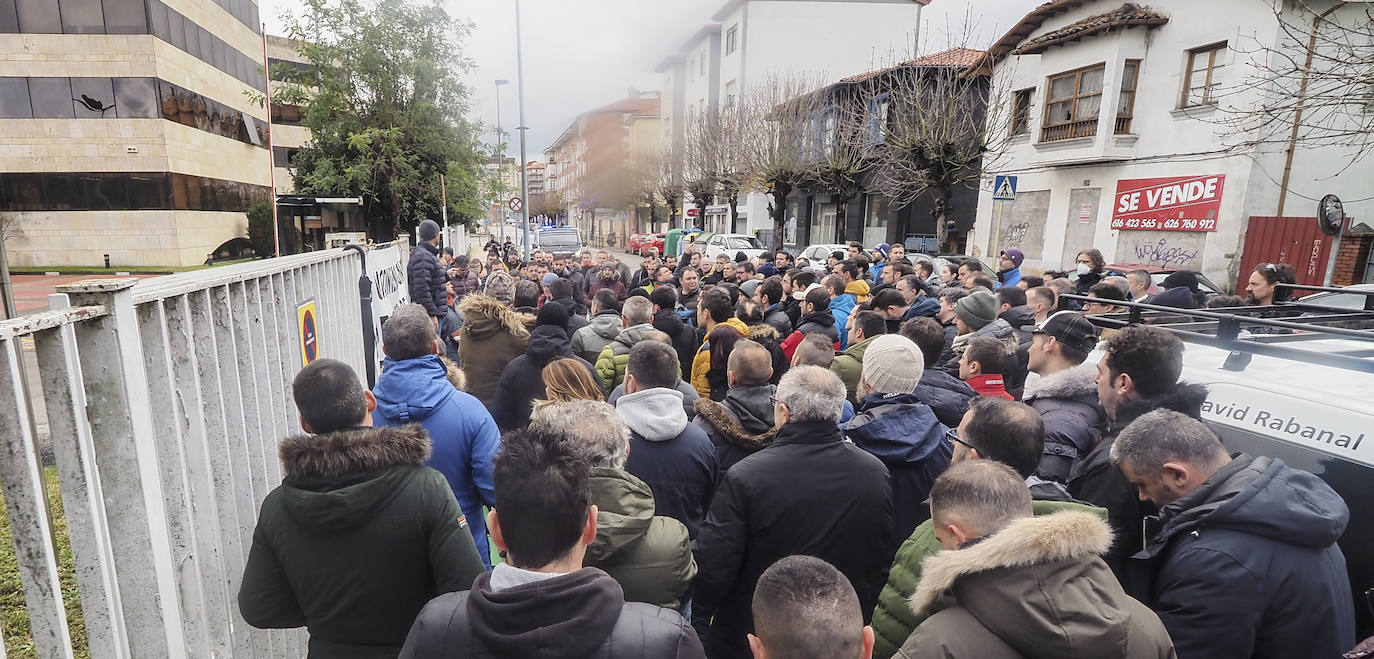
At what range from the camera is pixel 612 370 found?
4754 millimetres

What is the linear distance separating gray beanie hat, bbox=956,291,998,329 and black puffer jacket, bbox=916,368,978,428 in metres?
1.77

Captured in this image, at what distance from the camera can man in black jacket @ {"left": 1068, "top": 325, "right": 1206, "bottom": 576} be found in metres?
2.48

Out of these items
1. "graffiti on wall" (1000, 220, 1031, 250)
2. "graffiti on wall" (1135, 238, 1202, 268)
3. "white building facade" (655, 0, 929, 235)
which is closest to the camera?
"graffiti on wall" (1135, 238, 1202, 268)

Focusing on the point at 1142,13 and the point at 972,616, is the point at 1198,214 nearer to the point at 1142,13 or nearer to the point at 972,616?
the point at 1142,13

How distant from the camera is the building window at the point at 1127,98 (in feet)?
55.7

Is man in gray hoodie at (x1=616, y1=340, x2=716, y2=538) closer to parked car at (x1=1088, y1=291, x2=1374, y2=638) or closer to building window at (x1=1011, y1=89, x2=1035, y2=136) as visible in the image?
parked car at (x1=1088, y1=291, x2=1374, y2=638)

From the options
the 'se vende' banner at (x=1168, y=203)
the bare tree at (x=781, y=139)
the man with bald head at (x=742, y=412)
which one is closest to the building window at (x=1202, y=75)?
the 'se vende' banner at (x=1168, y=203)

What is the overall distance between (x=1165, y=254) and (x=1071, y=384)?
16.4 meters

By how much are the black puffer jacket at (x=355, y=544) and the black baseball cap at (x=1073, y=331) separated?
10.5 ft

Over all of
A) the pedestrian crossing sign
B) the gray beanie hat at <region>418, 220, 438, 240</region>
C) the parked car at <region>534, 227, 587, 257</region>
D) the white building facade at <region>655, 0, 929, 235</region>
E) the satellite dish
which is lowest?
the parked car at <region>534, 227, 587, 257</region>

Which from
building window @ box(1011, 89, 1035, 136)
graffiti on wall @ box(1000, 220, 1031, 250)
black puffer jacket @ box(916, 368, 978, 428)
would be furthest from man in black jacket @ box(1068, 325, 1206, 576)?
building window @ box(1011, 89, 1035, 136)

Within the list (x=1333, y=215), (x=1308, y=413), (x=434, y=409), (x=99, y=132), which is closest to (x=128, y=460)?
(x=434, y=409)

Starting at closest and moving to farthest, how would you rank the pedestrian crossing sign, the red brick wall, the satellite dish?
the pedestrian crossing sign
the satellite dish
the red brick wall

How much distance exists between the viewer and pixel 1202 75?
50.9ft
